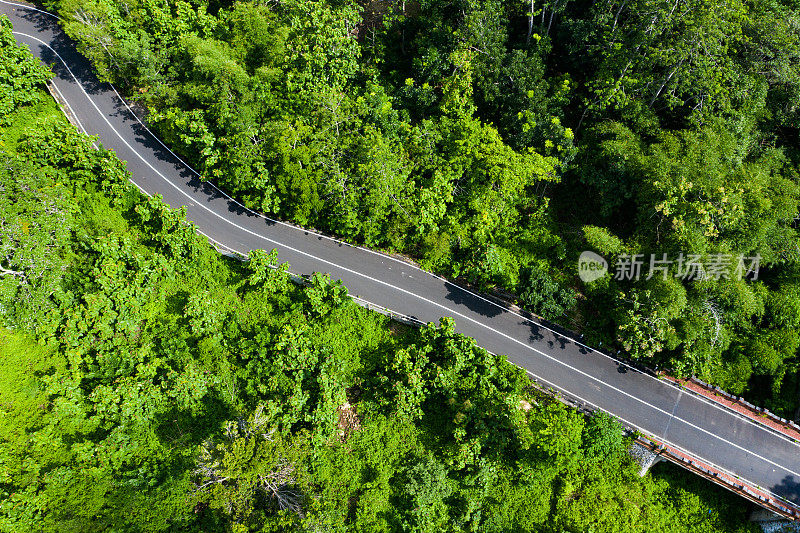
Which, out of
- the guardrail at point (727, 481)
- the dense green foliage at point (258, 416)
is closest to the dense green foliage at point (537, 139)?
the guardrail at point (727, 481)

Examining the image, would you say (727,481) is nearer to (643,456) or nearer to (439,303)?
(643,456)

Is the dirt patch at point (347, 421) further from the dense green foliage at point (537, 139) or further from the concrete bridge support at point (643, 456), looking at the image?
the concrete bridge support at point (643, 456)

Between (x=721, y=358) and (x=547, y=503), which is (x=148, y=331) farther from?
(x=721, y=358)

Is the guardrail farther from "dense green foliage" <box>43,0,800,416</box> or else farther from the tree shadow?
the tree shadow

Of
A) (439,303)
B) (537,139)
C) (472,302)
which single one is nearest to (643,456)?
(472,302)

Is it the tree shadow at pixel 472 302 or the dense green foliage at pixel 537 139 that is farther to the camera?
the tree shadow at pixel 472 302

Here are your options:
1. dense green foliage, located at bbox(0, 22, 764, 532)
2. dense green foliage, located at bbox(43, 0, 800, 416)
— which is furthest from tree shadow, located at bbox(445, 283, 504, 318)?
dense green foliage, located at bbox(0, 22, 764, 532)
